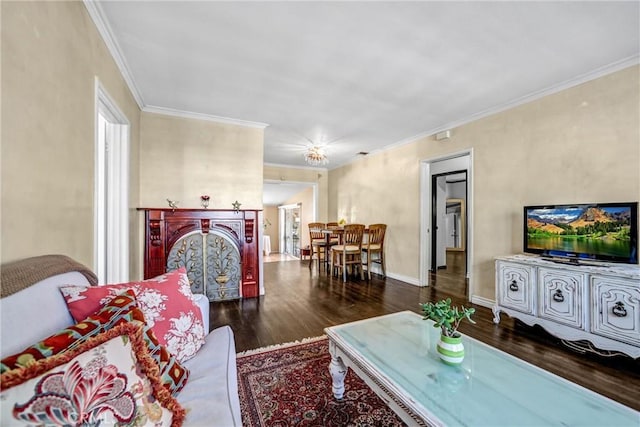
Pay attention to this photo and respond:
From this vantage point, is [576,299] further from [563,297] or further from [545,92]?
[545,92]

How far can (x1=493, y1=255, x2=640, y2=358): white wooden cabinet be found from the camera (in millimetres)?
1958

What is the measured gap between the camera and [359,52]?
7.22ft

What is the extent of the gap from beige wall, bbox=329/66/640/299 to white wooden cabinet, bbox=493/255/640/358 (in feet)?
1.82

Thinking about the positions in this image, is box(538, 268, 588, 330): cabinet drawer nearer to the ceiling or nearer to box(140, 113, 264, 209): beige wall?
the ceiling

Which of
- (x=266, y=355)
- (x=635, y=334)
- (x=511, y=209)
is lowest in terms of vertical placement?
(x=266, y=355)

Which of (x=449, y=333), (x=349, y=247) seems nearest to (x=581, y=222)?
(x=449, y=333)

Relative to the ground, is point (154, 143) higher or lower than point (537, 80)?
lower

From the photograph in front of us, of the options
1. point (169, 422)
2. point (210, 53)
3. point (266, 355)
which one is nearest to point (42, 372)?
point (169, 422)

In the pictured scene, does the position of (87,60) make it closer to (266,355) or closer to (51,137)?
(51,137)

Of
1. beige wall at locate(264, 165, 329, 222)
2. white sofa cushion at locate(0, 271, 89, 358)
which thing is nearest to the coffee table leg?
white sofa cushion at locate(0, 271, 89, 358)

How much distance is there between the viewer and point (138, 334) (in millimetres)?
868

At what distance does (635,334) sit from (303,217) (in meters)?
6.55

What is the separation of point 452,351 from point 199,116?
12.2 feet

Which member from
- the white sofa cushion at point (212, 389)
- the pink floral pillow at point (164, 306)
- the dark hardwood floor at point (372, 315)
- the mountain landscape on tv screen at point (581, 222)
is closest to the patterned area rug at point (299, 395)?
the dark hardwood floor at point (372, 315)
